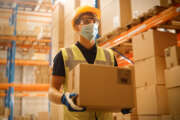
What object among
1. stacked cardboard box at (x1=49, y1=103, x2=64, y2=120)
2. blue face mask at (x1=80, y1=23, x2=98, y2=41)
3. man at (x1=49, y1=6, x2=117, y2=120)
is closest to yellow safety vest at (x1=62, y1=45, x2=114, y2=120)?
man at (x1=49, y1=6, x2=117, y2=120)

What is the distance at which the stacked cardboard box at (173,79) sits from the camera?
3.01 m

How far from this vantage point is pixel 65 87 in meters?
2.26

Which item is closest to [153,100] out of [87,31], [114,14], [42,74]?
[87,31]

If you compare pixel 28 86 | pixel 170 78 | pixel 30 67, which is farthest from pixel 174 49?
pixel 30 67

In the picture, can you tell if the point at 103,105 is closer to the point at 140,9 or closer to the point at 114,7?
the point at 140,9

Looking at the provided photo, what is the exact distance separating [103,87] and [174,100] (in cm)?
150

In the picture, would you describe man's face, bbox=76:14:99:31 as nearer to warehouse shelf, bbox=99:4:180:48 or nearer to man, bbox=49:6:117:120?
man, bbox=49:6:117:120

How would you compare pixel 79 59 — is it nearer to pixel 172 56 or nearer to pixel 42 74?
pixel 172 56

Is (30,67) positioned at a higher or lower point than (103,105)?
higher

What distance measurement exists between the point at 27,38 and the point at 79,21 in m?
9.78

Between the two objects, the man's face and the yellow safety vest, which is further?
the man's face

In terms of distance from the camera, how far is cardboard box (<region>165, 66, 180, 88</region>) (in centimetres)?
302

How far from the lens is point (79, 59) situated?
226cm

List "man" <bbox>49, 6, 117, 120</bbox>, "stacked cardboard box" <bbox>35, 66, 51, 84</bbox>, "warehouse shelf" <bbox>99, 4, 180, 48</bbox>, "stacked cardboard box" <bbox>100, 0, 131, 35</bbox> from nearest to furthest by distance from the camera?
"man" <bbox>49, 6, 117, 120</bbox>, "warehouse shelf" <bbox>99, 4, 180, 48</bbox>, "stacked cardboard box" <bbox>100, 0, 131, 35</bbox>, "stacked cardboard box" <bbox>35, 66, 51, 84</bbox>
